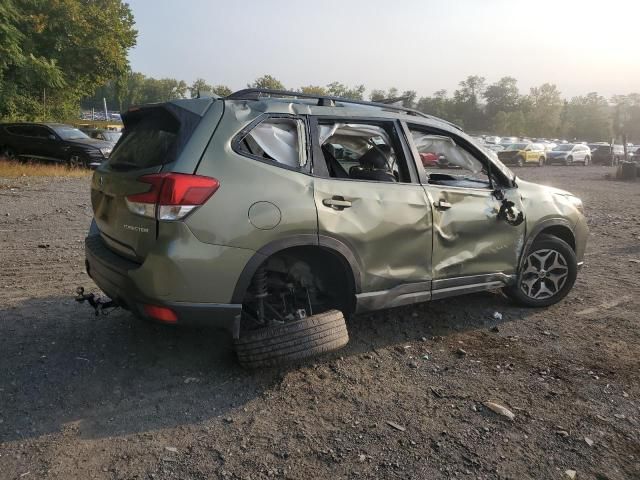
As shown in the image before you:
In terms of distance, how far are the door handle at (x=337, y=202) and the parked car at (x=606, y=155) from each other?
43.0 m

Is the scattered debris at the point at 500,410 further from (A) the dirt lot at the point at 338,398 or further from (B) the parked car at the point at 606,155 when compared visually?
(B) the parked car at the point at 606,155

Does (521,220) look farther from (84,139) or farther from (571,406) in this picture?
(84,139)

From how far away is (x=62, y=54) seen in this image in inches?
1046

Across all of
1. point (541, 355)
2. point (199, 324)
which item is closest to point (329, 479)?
point (199, 324)

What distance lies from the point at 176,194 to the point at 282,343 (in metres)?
1.12

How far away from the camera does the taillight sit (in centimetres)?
306

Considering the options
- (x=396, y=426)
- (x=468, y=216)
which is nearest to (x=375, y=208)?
(x=468, y=216)

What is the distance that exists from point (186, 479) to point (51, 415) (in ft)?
3.40

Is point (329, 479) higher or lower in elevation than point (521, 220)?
lower

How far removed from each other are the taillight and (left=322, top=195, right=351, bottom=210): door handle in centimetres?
75

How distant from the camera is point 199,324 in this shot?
323 centimetres

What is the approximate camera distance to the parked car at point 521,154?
1404 inches

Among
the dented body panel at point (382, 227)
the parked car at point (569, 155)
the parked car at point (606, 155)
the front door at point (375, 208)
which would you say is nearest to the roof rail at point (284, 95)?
the front door at point (375, 208)

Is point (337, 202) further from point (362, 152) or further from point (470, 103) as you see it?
point (470, 103)
